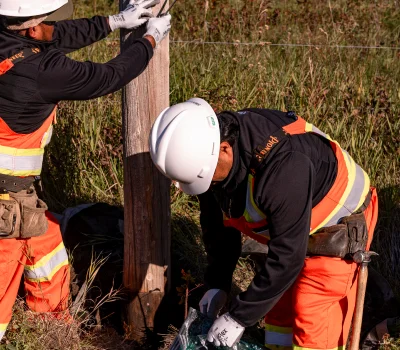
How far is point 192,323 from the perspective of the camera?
11.6 ft

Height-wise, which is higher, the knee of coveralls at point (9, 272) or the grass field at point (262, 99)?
the grass field at point (262, 99)

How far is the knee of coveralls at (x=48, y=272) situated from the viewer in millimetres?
4117

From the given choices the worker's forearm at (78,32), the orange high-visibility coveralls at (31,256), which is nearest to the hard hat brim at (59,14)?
the worker's forearm at (78,32)

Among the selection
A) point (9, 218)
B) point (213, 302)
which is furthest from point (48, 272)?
point (213, 302)

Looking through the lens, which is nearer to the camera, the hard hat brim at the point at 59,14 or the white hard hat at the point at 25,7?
the white hard hat at the point at 25,7

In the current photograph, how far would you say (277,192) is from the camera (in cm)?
303

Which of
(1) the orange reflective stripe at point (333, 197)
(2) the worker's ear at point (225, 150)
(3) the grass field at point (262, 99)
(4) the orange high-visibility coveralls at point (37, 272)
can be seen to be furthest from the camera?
(3) the grass field at point (262, 99)

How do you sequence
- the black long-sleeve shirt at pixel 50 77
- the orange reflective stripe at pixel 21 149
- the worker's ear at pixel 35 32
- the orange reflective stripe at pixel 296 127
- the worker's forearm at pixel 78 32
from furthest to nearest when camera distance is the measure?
the worker's forearm at pixel 78 32
the orange reflective stripe at pixel 21 149
the worker's ear at pixel 35 32
the black long-sleeve shirt at pixel 50 77
the orange reflective stripe at pixel 296 127

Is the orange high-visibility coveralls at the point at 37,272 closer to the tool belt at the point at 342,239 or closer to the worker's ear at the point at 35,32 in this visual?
the worker's ear at the point at 35,32

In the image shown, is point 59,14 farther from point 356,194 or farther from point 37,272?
point 356,194

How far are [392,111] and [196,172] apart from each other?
2.86 metres

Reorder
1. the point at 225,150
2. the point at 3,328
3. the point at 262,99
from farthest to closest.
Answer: the point at 262,99
the point at 3,328
the point at 225,150

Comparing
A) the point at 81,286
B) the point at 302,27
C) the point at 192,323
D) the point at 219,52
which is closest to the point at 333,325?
the point at 192,323

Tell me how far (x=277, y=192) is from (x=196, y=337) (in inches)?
36.8
